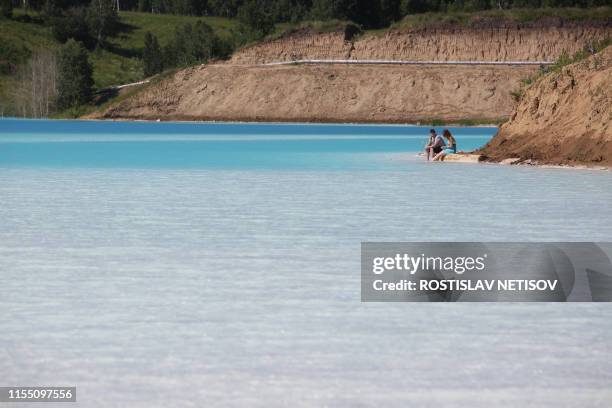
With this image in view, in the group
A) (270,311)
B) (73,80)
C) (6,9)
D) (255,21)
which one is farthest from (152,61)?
(270,311)

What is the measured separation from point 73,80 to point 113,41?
5410 cm

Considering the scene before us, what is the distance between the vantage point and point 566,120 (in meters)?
36.7

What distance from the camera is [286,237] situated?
15.6 meters

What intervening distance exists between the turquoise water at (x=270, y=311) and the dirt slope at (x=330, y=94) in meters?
90.0

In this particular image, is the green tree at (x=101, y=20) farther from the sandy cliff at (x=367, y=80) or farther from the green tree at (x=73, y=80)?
the sandy cliff at (x=367, y=80)

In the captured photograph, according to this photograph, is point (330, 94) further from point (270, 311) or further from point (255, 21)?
point (270, 311)

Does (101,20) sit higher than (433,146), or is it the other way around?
(433,146)

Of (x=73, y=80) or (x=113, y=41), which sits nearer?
(x=73, y=80)

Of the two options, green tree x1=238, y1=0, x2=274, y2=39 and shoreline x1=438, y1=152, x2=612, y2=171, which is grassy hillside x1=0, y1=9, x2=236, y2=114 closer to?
green tree x1=238, y1=0, x2=274, y2=39

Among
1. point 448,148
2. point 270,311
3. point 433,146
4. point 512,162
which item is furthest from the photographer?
point 448,148

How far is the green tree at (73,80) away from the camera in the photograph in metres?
131

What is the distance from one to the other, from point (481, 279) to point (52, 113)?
5017 inches

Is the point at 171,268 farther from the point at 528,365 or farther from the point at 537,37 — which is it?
the point at 537,37

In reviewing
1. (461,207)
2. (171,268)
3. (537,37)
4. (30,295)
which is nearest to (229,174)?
(461,207)
